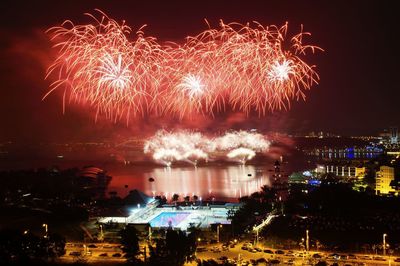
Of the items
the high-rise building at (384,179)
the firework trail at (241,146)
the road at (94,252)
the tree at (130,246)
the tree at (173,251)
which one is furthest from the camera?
the firework trail at (241,146)

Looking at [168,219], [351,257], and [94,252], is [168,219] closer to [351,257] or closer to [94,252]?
[94,252]

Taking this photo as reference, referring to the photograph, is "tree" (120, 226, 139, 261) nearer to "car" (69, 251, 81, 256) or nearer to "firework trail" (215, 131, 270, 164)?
"car" (69, 251, 81, 256)

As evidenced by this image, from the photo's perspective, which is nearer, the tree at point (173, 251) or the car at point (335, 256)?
the tree at point (173, 251)

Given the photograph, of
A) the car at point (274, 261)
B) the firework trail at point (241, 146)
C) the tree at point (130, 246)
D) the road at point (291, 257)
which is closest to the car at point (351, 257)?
the road at point (291, 257)

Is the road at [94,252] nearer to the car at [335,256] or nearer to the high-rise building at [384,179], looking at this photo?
the car at [335,256]

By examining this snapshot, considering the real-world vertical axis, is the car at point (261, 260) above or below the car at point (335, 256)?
above

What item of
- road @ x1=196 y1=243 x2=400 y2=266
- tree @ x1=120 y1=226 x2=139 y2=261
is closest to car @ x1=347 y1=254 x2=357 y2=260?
road @ x1=196 y1=243 x2=400 y2=266
